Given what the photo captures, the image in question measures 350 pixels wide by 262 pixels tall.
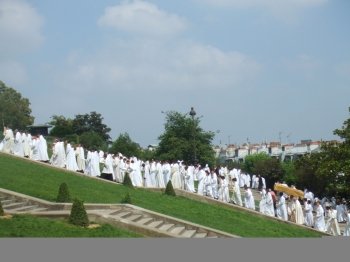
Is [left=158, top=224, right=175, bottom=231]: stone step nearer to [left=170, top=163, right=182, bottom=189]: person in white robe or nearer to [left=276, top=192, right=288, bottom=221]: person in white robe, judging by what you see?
[left=276, top=192, right=288, bottom=221]: person in white robe

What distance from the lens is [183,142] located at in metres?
54.2

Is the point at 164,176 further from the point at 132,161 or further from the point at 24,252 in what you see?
the point at 24,252

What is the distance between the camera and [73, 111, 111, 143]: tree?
69.2m

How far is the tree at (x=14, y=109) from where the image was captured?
63.6 metres

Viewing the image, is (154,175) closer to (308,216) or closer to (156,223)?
(308,216)

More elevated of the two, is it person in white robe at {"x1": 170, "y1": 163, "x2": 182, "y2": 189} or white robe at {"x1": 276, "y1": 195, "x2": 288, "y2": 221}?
person in white robe at {"x1": 170, "y1": 163, "x2": 182, "y2": 189}

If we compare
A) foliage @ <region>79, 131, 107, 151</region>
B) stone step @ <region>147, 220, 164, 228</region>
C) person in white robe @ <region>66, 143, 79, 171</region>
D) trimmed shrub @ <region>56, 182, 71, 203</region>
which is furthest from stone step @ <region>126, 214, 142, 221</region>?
foliage @ <region>79, 131, 107, 151</region>

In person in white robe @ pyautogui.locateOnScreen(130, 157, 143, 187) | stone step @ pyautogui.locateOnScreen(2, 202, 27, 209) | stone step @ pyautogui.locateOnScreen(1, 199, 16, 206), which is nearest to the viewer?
stone step @ pyautogui.locateOnScreen(2, 202, 27, 209)

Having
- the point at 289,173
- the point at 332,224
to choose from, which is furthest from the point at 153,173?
the point at 289,173

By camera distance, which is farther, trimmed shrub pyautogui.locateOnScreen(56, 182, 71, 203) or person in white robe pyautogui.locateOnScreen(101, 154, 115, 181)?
person in white robe pyautogui.locateOnScreen(101, 154, 115, 181)

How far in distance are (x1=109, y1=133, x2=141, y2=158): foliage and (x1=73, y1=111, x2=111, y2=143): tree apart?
11.1 m

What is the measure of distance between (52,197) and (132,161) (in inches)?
476

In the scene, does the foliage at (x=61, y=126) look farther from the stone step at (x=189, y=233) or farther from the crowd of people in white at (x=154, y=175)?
the stone step at (x=189, y=233)

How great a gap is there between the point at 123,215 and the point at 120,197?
457 centimetres
